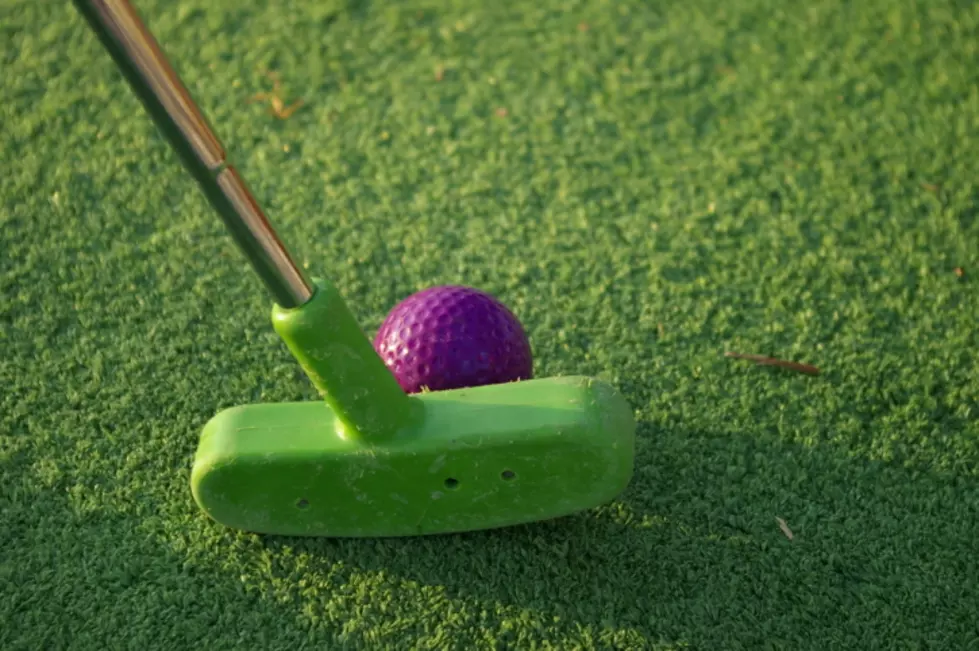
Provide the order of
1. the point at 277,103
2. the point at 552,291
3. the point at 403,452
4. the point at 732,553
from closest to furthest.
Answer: the point at 403,452 < the point at 732,553 < the point at 552,291 < the point at 277,103

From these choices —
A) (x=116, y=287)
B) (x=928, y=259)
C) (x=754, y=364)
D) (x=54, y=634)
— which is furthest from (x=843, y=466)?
(x=116, y=287)

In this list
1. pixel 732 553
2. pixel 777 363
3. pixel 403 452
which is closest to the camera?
pixel 403 452

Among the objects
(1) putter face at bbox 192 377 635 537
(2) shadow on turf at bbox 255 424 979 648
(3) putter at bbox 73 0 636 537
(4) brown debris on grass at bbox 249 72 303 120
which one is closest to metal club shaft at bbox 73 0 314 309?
(3) putter at bbox 73 0 636 537

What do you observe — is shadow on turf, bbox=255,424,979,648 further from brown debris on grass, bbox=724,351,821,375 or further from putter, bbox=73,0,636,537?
brown debris on grass, bbox=724,351,821,375

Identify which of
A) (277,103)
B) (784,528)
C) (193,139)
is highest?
(193,139)

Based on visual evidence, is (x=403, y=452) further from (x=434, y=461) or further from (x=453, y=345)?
(x=453, y=345)

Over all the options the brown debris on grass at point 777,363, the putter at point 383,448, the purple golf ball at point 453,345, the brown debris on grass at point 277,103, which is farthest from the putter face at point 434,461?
the brown debris on grass at point 277,103

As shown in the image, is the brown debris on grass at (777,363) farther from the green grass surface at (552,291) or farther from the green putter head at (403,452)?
the green putter head at (403,452)

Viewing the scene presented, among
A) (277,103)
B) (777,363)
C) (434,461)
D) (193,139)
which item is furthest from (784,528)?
(277,103)
